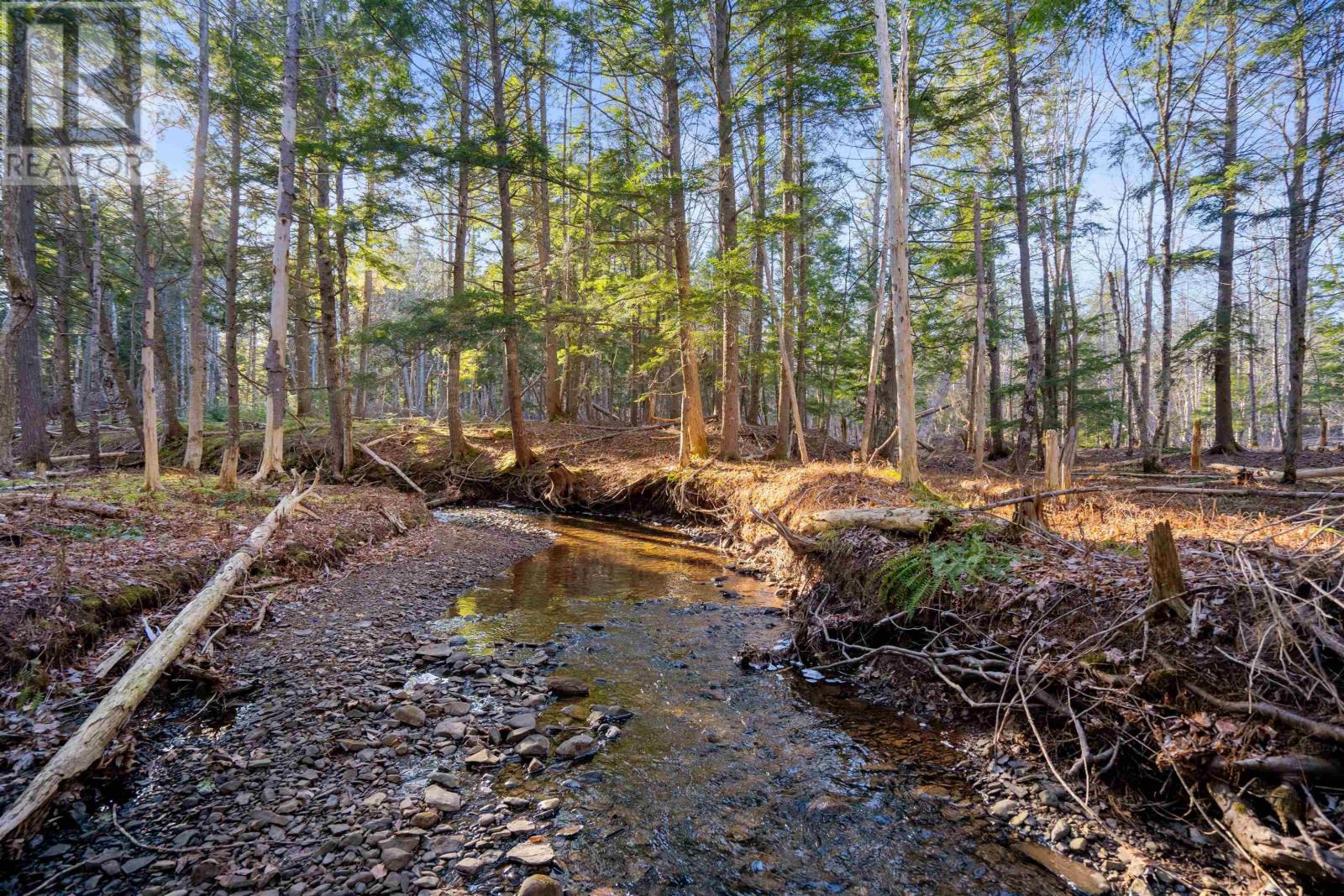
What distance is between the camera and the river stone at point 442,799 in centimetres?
359

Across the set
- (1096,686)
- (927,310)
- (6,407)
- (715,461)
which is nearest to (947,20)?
(927,310)

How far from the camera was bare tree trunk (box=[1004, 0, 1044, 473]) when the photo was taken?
46.3 feet

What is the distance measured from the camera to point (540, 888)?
292 centimetres

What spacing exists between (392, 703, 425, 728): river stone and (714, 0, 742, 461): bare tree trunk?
10099 millimetres

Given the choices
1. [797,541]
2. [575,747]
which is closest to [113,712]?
[575,747]

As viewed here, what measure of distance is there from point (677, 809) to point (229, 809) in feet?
8.85

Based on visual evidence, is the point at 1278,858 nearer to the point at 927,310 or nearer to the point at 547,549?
the point at 547,549

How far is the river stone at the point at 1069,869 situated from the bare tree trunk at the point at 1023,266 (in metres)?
13.1

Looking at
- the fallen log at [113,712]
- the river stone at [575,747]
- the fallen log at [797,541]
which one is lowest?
the river stone at [575,747]

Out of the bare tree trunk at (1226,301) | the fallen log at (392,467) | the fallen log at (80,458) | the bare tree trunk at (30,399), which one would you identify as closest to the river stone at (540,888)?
the fallen log at (392,467)

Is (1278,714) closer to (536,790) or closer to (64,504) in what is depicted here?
(536,790)

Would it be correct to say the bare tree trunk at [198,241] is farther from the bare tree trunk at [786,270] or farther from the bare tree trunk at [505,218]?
the bare tree trunk at [786,270]

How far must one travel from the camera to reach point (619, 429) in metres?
20.7

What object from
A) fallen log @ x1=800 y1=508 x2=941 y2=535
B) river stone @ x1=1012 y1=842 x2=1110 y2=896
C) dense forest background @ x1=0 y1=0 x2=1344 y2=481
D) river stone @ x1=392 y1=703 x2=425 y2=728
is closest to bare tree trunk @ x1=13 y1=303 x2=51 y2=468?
dense forest background @ x1=0 y1=0 x2=1344 y2=481
